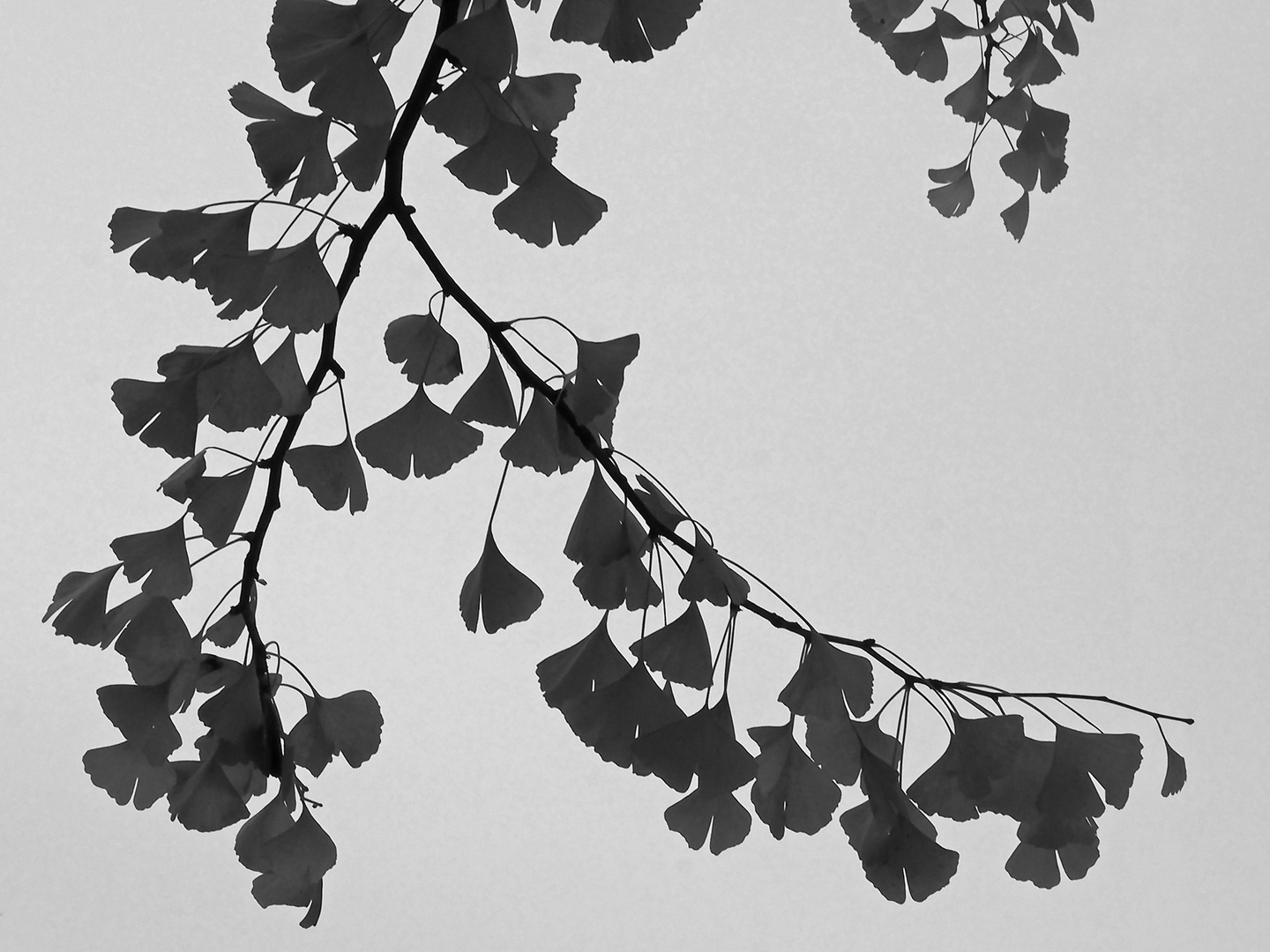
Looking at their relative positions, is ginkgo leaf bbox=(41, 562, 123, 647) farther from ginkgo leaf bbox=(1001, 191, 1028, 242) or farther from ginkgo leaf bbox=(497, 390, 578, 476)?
ginkgo leaf bbox=(1001, 191, 1028, 242)

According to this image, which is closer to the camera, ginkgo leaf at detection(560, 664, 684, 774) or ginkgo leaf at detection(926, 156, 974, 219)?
ginkgo leaf at detection(560, 664, 684, 774)

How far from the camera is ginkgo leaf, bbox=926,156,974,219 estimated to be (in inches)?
34.3

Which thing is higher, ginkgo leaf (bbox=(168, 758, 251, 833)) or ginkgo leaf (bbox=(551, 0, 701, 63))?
ginkgo leaf (bbox=(551, 0, 701, 63))

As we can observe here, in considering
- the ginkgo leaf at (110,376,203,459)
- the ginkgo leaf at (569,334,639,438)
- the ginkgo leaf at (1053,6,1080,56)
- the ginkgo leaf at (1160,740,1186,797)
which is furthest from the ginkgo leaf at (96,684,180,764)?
the ginkgo leaf at (1053,6,1080,56)

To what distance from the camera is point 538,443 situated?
0.47m

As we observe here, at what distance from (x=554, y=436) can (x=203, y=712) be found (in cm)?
18

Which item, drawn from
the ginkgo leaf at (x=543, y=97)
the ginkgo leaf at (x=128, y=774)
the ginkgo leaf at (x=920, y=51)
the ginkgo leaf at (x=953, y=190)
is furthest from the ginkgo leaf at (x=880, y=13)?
the ginkgo leaf at (x=128, y=774)

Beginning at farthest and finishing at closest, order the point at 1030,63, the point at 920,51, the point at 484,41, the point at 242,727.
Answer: the point at 920,51 < the point at 1030,63 < the point at 242,727 < the point at 484,41

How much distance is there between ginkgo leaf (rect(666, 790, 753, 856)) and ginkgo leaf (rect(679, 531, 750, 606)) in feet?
0.31

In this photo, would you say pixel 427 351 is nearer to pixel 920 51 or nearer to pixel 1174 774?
pixel 1174 774

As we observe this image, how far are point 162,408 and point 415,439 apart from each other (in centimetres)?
10

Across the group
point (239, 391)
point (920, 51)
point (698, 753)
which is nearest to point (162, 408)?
point (239, 391)

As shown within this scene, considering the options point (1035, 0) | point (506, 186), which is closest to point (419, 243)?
point (506, 186)

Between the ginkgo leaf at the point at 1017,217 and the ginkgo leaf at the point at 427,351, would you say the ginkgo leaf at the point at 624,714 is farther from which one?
the ginkgo leaf at the point at 1017,217
